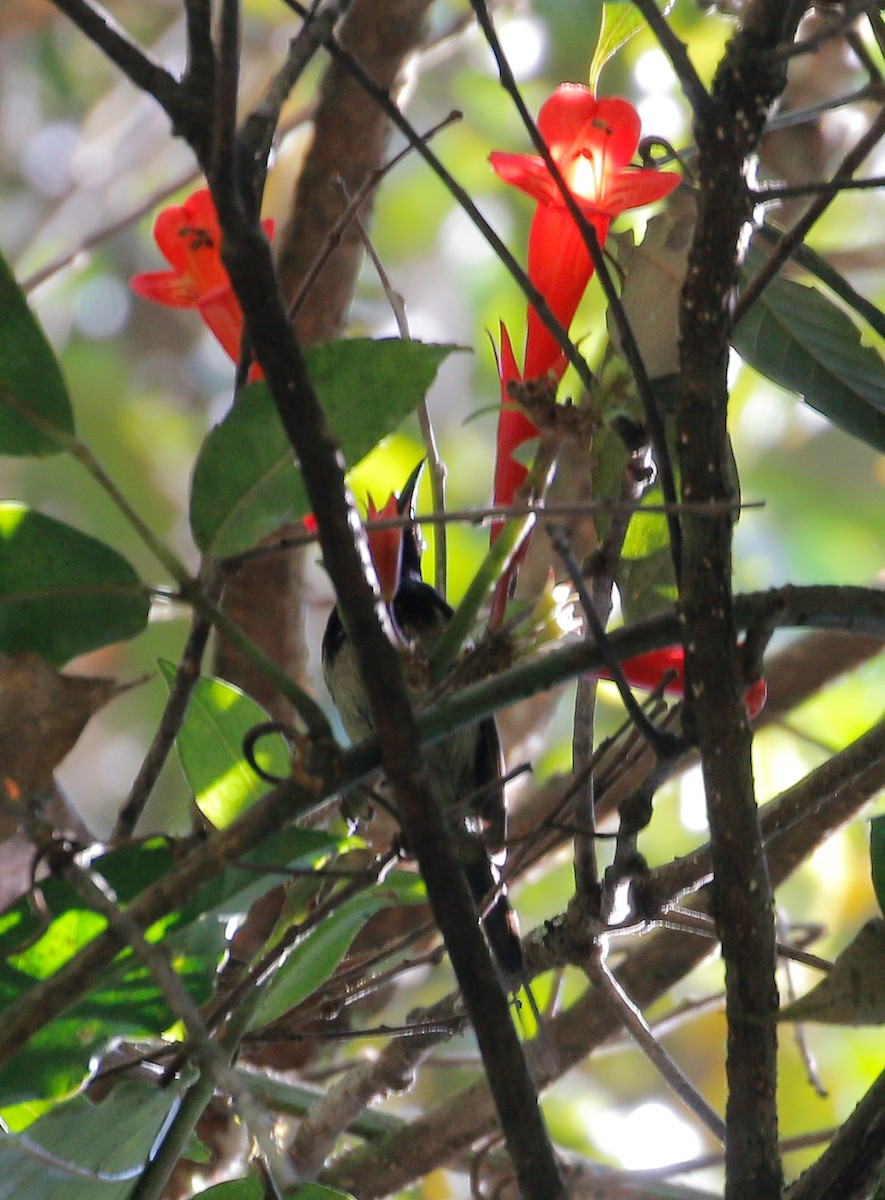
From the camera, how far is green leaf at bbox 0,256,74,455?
50 cm

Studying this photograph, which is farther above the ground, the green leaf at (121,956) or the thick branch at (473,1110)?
the thick branch at (473,1110)

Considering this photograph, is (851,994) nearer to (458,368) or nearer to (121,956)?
(121,956)

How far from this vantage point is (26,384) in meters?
0.51

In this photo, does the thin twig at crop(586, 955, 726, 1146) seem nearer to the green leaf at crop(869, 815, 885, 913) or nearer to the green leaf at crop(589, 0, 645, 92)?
the green leaf at crop(869, 815, 885, 913)

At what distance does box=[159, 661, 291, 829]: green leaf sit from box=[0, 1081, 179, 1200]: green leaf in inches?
5.9

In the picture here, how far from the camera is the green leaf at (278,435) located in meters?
0.52

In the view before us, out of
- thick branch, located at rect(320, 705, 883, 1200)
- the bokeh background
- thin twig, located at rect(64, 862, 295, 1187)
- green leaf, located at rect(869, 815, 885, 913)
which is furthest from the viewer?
the bokeh background

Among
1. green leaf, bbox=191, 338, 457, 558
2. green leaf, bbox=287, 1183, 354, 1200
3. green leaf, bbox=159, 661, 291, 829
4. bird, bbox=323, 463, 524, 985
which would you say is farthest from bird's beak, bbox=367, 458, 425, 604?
green leaf, bbox=287, 1183, 354, 1200

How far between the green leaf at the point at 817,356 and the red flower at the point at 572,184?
0.09 metres

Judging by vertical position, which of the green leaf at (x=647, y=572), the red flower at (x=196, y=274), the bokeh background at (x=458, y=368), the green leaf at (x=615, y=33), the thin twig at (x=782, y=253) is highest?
the bokeh background at (x=458, y=368)

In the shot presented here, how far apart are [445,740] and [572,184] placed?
35 centimetres

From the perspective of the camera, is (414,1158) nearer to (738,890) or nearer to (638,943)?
(638,943)

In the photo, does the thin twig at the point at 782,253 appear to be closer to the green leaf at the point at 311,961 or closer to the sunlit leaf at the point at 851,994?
the sunlit leaf at the point at 851,994

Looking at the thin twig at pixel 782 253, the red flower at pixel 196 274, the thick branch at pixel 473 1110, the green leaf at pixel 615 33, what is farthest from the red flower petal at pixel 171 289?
the thick branch at pixel 473 1110
